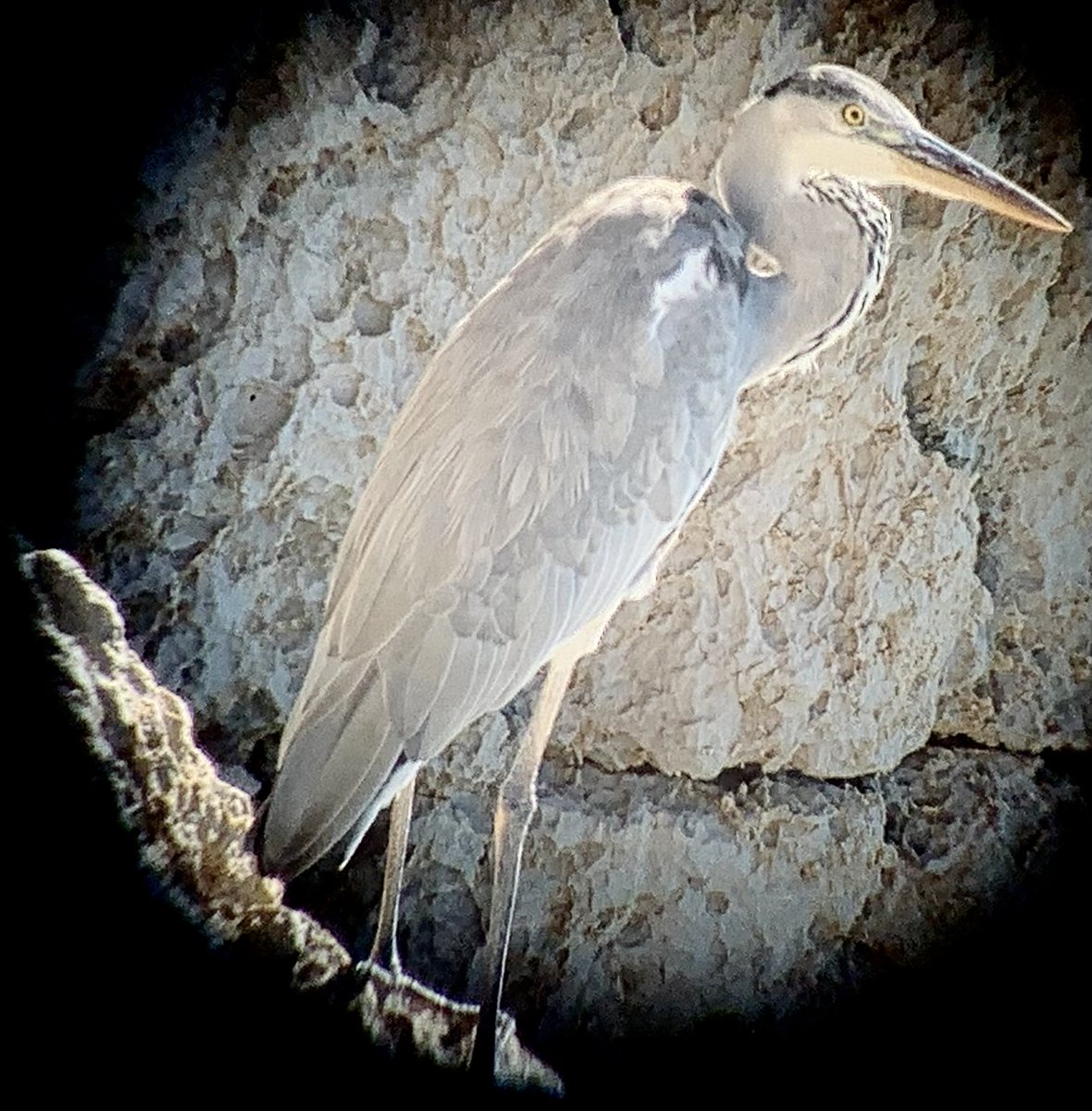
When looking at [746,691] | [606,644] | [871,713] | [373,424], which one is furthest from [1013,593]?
[373,424]

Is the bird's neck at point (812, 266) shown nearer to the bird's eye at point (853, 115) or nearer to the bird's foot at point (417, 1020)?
the bird's eye at point (853, 115)

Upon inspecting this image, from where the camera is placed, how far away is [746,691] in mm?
1238

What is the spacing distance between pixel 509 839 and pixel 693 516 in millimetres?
392

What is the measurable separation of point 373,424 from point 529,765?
15.4 inches

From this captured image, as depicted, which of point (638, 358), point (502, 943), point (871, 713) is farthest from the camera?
point (871, 713)

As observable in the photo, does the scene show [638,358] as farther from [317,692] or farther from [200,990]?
[200,990]

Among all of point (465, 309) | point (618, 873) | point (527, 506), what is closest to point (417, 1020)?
point (618, 873)

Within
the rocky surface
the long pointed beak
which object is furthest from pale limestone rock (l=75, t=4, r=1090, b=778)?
the long pointed beak

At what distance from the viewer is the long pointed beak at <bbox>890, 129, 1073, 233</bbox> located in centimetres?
109

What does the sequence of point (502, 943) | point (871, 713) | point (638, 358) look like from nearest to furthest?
point (638, 358), point (502, 943), point (871, 713)

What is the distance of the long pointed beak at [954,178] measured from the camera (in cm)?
109

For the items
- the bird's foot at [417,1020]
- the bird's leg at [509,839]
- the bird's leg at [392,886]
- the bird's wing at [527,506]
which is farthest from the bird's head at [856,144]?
the bird's foot at [417,1020]

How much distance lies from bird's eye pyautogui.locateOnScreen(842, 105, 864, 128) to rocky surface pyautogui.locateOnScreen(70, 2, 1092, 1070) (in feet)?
0.41

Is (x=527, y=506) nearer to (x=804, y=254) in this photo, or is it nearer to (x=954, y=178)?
(x=804, y=254)
